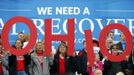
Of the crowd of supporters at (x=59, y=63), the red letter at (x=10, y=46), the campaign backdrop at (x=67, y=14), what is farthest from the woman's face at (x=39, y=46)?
the campaign backdrop at (x=67, y=14)

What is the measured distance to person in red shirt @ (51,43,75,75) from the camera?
979cm

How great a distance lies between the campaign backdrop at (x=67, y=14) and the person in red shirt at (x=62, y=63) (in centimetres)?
201

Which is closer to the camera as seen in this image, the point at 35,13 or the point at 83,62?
the point at 83,62

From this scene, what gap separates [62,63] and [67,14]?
2346 mm

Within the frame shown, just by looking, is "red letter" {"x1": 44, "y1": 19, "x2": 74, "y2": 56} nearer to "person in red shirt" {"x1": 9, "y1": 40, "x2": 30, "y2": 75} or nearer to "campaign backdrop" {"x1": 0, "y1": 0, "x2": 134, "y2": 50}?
"person in red shirt" {"x1": 9, "y1": 40, "x2": 30, "y2": 75}

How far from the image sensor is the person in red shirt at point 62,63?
9.79 metres

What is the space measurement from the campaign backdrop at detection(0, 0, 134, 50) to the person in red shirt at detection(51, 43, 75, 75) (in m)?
2.01

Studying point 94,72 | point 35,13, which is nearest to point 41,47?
point 94,72

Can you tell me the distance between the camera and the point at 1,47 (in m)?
9.90

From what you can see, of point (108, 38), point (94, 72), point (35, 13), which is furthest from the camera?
point (35, 13)

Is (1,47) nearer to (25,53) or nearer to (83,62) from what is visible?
(25,53)

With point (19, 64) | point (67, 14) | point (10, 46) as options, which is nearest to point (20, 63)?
point (19, 64)

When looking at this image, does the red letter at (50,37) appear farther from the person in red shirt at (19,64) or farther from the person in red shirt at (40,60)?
the person in red shirt at (19,64)

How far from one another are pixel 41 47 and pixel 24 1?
2524mm
